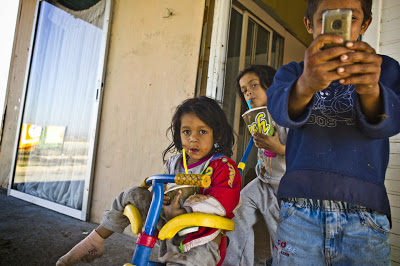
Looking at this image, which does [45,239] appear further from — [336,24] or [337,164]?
[336,24]

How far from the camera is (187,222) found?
3.70 ft

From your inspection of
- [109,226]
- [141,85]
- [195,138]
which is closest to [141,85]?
[141,85]

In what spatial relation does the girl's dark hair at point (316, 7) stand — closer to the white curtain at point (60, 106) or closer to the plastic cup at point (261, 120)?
the plastic cup at point (261, 120)

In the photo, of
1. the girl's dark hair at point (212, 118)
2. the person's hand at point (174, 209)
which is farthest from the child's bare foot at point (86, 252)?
the girl's dark hair at point (212, 118)

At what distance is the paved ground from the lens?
6.95 feet

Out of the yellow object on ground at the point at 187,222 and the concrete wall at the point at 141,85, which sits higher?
the concrete wall at the point at 141,85

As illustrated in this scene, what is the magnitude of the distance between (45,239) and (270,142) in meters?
2.18

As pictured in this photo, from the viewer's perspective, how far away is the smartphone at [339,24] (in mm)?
576

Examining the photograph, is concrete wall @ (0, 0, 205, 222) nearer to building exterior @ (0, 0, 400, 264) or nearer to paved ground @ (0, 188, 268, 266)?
building exterior @ (0, 0, 400, 264)

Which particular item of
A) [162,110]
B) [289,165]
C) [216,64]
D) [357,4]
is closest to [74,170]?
[162,110]

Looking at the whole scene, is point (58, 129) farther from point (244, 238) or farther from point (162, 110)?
point (244, 238)

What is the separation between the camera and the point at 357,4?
0.78 metres

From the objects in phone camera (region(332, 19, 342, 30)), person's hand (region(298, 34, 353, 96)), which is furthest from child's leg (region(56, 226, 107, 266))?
phone camera (region(332, 19, 342, 30))

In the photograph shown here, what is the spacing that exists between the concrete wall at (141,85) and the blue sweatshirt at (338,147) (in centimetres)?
176
